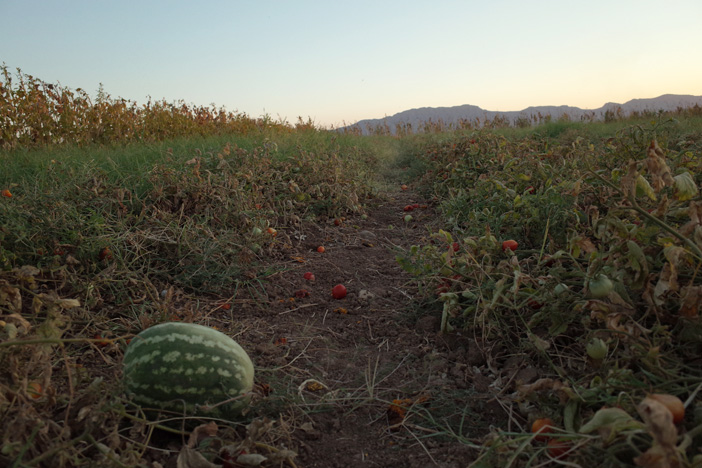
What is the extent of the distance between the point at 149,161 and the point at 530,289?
4191mm

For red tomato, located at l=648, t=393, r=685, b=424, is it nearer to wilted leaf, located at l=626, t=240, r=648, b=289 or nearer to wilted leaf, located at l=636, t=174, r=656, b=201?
wilted leaf, located at l=626, t=240, r=648, b=289

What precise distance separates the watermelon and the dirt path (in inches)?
7.8

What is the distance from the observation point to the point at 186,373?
1.93 m

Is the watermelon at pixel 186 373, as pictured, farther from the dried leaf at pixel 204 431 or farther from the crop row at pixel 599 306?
the crop row at pixel 599 306

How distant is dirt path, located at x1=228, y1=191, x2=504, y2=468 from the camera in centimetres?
197

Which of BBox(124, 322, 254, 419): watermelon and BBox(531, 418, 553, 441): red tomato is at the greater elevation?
BBox(124, 322, 254, 419): watermelon

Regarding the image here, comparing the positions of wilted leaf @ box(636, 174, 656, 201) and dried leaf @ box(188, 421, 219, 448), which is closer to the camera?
dried leaf @ box(188, 421, 219, 448)

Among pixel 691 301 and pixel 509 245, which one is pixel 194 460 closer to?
pixel 691 301

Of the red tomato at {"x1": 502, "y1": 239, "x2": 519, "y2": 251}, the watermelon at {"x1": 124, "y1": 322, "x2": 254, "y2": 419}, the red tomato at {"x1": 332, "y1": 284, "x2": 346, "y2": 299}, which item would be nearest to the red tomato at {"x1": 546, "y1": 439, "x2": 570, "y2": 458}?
the watermelon at {"x1": 124, "y1": 322, "x2": 254, "y2": 419}

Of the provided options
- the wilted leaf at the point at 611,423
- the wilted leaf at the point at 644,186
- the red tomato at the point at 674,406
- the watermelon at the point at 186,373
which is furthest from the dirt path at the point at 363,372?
the wilted leaf at the point at 644,186

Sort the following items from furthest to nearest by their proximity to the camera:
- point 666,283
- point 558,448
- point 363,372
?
point 363,372 → point 666,283 → point 558,448

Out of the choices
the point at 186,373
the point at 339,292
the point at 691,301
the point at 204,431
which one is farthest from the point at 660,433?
the point at 339,292

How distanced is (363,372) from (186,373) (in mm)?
962

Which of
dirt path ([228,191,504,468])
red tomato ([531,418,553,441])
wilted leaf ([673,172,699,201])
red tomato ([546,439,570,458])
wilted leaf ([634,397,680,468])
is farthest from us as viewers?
dirt path ([228,191,504,468])
